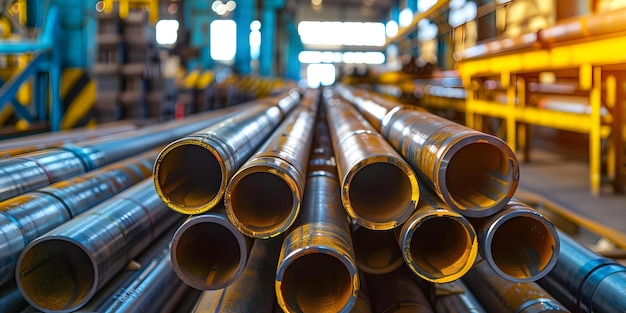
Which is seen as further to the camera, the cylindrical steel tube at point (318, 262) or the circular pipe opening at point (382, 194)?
the circular pipe opening at point (382, 194)

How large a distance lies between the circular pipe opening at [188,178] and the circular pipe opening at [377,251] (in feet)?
1.77

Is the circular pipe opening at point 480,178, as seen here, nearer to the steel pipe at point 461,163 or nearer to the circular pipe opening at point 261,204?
the steel pipe at point 461,163

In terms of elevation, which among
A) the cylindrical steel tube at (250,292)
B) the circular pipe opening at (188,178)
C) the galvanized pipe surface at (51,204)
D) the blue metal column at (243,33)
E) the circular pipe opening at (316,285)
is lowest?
the cylindrical steel tube at (250,292)

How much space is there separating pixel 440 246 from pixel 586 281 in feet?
1.61

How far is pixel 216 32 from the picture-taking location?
80.2 feet

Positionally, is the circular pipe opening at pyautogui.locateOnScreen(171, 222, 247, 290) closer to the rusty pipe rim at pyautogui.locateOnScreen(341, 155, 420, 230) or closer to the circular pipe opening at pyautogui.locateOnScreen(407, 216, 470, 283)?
the rusty pipe rim at pyautogui.locateOnScreen(341, 155, 420, 230)

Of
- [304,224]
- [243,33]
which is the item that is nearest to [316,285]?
[304,224]

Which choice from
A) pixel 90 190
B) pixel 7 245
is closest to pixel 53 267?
pixel 7 245

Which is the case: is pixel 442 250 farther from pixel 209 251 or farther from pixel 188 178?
pixel 188 178

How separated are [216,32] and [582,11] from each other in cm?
1911

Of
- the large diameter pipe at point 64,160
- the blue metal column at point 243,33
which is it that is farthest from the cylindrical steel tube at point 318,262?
the blue metal column at point 243,33

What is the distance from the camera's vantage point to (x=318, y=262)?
5.20ft

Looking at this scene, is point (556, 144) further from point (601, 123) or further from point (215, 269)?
point (215, 269)

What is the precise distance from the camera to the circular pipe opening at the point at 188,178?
150 centimetres
